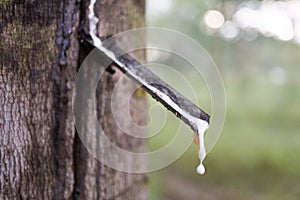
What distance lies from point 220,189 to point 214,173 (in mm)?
273

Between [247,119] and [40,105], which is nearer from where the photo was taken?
[40,105]

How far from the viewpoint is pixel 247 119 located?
195 inches

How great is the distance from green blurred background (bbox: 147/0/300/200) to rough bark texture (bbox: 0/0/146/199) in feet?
6.04

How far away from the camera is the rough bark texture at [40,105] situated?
503 mm

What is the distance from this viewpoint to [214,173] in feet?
12.8

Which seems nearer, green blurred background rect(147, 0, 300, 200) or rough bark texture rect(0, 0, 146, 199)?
rough bark texture rect(0, 0, 146, 199)

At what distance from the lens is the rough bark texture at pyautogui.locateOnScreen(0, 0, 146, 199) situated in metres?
0.50

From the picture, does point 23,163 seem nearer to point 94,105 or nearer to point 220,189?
point 94,105

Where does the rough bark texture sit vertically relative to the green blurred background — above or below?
below

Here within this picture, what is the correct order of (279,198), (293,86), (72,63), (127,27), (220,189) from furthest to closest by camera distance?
(293,86)
(220,189)
(279,198)
(127,27)
(72,63)

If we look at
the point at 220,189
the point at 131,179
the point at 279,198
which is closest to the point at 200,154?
the point at 131,179

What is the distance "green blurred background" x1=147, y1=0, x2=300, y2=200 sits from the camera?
3348mm

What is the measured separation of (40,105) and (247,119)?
15.4ft

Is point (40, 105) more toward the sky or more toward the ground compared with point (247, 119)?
more toward the ground
